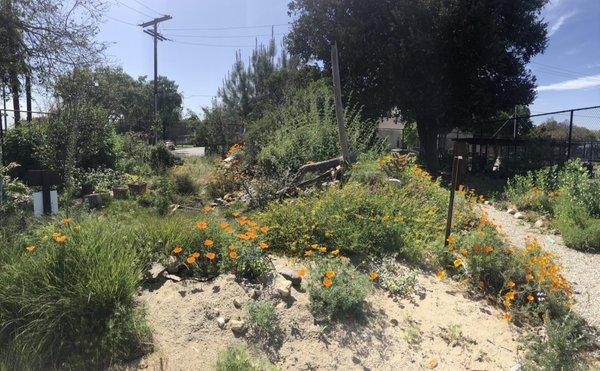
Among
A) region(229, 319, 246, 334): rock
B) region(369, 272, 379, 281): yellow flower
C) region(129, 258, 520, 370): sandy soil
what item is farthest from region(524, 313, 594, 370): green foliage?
region(229, 319, 246, 334): rock

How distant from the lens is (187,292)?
3.21m

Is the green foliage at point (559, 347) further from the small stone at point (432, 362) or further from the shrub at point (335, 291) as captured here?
the shrub at point (335, 291)

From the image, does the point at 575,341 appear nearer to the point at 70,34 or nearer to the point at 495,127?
the point at 70,34

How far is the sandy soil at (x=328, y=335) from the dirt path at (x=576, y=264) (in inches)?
46.0

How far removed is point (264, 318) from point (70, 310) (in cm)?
121

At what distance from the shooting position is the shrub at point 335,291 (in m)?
3.08

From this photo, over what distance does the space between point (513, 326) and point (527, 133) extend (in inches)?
560

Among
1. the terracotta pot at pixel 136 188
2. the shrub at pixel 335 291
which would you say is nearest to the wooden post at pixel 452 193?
the shrub at pixel 335 291

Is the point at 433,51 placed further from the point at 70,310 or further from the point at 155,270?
the point at 70,310

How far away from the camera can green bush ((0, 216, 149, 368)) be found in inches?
102

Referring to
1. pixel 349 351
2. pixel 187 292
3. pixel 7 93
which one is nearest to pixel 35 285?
pixel 187 292

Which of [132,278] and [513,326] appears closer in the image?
[132,278]

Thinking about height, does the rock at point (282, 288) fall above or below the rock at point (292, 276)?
below

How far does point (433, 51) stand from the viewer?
13.4m
